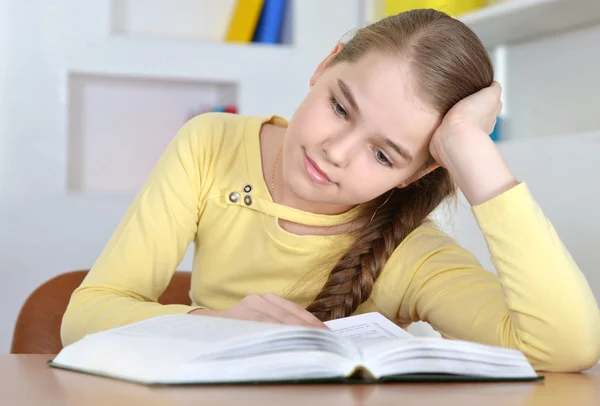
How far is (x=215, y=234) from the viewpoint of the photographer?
1.43m

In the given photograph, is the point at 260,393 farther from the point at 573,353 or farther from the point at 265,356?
the point at 573,353

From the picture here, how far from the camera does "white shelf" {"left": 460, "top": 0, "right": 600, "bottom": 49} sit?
201cm

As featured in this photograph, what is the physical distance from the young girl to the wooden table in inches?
9.8

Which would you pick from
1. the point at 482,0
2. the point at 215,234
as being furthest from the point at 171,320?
the point at 482,0

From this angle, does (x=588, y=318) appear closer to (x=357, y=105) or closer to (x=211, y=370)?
(x=357, y=105)

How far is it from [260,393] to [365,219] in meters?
0.84

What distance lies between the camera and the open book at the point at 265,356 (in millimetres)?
676

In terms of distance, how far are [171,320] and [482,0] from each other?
1838 mm

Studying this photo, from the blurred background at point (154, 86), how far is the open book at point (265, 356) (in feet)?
3.99

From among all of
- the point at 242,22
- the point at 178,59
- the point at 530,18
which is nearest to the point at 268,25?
the point at 242,22

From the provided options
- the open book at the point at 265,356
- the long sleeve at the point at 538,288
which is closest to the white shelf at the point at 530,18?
the long sleeve at the point at 538,288

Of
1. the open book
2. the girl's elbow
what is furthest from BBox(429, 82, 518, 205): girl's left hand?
the open book

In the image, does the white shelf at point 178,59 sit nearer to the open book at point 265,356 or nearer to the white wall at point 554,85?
the white wall at point 554,85

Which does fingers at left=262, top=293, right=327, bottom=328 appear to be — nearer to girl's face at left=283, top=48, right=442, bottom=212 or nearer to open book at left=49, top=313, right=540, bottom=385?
open book at left=49, top=313, right=540, bottom=385
